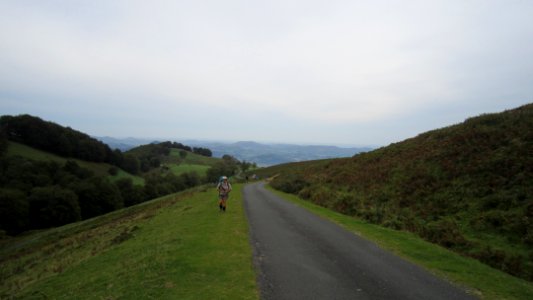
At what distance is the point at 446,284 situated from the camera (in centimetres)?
891

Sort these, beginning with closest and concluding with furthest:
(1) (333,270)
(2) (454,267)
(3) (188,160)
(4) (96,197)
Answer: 1. (1) (333,270)
2. (2) (454,267)
3. (4) (96,197)
4. (3) (188,160)

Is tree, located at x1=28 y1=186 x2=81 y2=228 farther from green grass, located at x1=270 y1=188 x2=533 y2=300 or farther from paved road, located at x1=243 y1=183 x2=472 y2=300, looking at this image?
green grass, located at x1=270 y1=188 x2=533 y2=300

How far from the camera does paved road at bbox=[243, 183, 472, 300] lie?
821cm

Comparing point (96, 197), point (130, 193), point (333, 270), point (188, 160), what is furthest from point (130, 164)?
point (333, 270)

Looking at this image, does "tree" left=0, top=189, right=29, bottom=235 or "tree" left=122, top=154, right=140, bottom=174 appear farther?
"tree" left=122, top=154, right=140, bottom=174

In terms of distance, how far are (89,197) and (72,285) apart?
6921cm

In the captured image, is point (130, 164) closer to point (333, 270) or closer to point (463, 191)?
point (463, 191)

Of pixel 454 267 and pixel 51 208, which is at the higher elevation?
pixel 454 267

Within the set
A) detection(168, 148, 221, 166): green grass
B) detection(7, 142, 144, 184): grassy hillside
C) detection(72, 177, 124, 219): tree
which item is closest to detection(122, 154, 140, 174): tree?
detection(7, 142, 144, 184): grassy hillside

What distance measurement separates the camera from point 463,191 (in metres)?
17.8

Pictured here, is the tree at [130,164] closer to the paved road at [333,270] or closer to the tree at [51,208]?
the tree at [51,208]

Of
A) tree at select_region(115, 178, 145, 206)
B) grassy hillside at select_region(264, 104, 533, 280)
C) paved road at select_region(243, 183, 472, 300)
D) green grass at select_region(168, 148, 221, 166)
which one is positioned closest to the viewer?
paved road at select_region(243, 183, 472, 300)

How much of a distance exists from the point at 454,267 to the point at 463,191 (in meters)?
9.17

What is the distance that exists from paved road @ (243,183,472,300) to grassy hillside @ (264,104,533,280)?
4090mm
